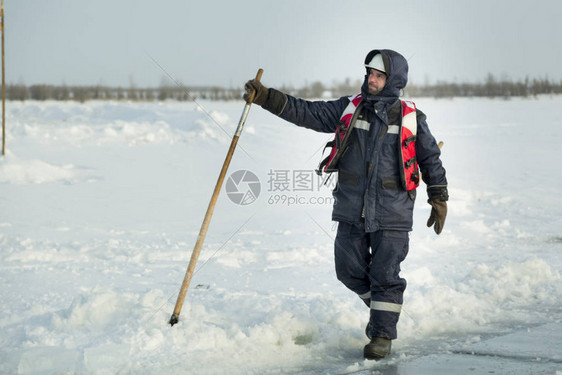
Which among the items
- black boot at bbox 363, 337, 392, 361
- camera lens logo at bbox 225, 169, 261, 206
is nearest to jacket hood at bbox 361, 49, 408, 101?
black boot at bbox 363, 337, 392, 361

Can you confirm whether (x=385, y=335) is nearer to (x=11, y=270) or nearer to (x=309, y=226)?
(x=11, y=270)

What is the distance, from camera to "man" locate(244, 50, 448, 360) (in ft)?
13.5

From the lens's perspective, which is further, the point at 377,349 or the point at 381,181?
the point at 381,181

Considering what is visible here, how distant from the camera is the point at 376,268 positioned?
4.16 meters

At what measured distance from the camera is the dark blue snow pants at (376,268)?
4.10m

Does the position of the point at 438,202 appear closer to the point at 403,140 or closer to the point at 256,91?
the point at 403,140

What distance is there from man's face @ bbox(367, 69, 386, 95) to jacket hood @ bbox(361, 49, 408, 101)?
0.08ft

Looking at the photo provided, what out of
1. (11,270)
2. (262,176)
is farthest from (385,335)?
(262,176)

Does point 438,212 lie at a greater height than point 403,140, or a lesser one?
lesser

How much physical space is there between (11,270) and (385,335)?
4.00m

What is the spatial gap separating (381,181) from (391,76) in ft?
2.24

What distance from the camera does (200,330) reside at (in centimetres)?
412

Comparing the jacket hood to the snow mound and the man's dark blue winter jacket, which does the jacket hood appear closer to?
the man's dark blue winter jacket

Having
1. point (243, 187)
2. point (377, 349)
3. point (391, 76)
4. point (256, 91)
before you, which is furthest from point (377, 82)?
point (243, 187)
